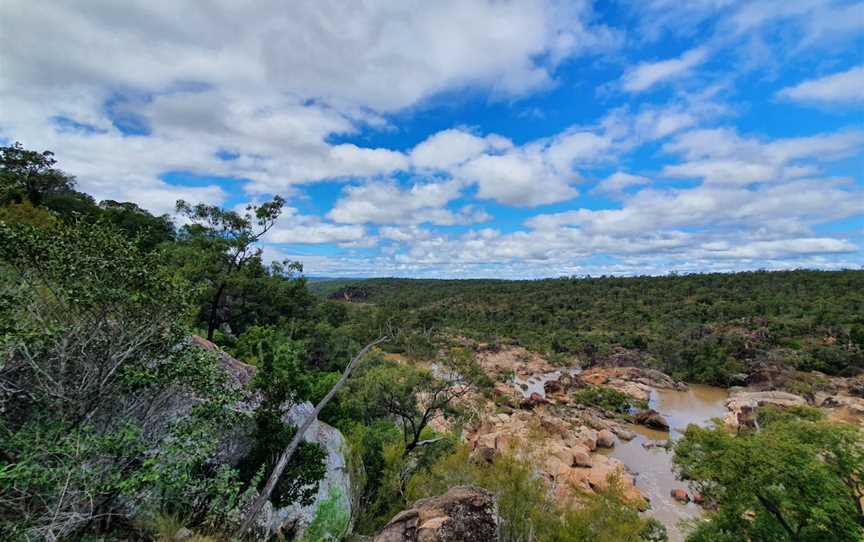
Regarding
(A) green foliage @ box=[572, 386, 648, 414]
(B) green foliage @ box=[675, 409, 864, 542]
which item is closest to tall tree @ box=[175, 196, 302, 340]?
(B) green foliage @ box=[675, 409, 864, 542]

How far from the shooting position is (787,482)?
1049 cm

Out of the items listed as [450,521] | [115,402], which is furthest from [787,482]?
[115,402]

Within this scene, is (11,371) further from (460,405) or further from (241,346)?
(460,405)

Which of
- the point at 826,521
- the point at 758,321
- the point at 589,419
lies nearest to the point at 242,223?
the point at 826,521

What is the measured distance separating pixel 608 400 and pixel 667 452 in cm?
1331

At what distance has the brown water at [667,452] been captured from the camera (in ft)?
63.7

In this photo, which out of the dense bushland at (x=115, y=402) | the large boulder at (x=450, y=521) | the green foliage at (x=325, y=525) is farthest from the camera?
the green foliage at (x=325, y=525)

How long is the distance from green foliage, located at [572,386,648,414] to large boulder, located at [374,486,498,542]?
108 ft

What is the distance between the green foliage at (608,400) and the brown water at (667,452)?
108 inches

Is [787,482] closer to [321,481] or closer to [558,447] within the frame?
[321,481]

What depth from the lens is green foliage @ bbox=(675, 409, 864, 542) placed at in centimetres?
1005

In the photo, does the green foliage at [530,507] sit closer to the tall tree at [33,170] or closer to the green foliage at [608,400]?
the green foliage at [608,400]

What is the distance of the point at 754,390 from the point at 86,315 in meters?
51.5

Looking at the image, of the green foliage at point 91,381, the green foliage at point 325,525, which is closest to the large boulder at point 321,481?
the green foliage at point 325,525
